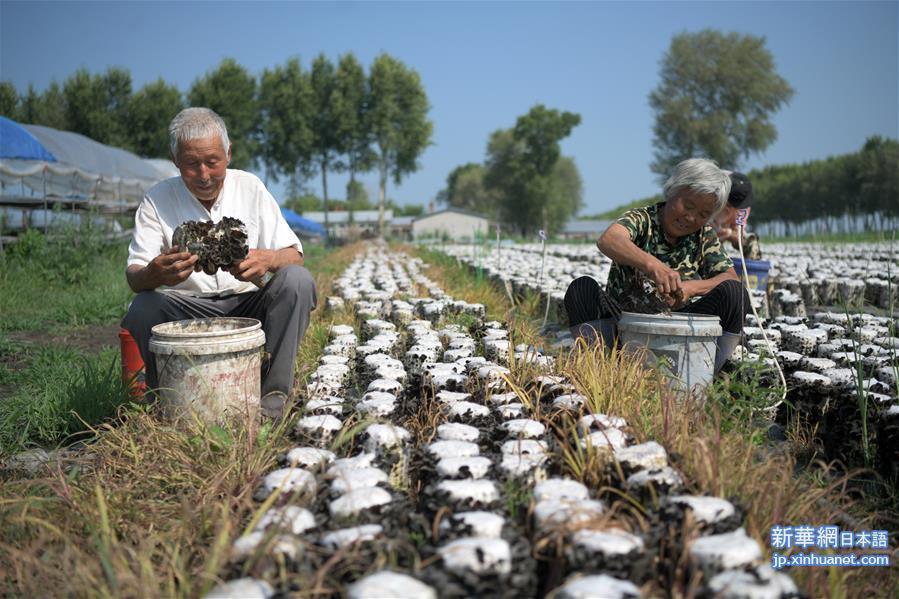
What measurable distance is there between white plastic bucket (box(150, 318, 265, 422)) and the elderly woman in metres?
1.79

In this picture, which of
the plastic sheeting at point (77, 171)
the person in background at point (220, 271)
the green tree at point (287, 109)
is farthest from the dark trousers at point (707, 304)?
the green tree at point (287, 109)

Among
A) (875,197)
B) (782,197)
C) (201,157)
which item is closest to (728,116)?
(875,197)

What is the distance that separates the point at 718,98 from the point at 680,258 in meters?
38.1

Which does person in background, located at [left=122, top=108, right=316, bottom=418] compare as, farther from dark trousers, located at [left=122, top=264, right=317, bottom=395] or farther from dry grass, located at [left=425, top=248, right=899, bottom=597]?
dry grass, located at [left=425, top=248, right=899, bottom=597]

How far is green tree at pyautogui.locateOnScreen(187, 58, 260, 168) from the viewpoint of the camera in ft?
105

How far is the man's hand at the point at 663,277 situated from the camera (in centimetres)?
275

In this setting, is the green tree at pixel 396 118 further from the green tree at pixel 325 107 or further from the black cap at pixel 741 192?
the black cap at pixel 741 192

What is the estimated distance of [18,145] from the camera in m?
9.09

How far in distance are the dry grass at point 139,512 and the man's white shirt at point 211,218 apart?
700 mm

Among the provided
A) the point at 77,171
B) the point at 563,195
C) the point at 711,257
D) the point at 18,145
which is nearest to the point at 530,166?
the point at 563,195

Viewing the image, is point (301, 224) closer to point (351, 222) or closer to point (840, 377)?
point (351, 222)

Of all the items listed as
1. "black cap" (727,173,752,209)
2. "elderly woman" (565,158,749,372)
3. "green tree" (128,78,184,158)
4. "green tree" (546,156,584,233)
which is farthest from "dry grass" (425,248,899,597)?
"green tree" (546,156,584,233)

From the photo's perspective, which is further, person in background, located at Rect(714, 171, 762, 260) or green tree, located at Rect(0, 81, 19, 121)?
green tree, located at Rect(0, 81, 19, 121)

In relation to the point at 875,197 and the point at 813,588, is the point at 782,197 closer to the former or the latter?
the point at 875,197
